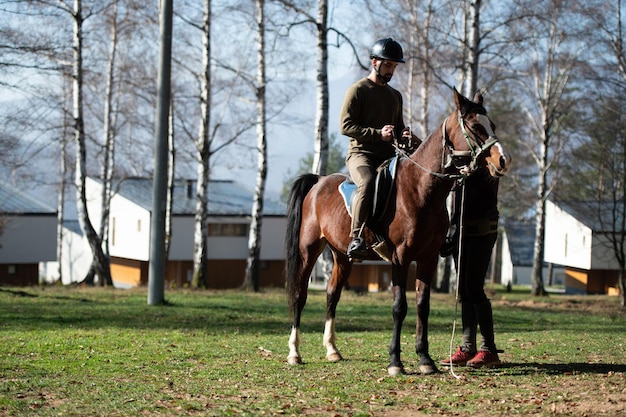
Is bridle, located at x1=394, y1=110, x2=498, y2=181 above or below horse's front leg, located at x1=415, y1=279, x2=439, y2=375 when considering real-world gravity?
above

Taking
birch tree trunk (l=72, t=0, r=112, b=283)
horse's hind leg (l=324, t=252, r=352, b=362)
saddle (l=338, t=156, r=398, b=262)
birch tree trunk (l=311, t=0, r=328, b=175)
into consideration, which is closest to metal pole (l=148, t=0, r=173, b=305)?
birch tree trunk (l=311, t=0, r=328, b=175)

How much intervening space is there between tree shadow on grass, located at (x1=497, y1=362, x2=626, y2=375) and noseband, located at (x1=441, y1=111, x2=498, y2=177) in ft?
7.31

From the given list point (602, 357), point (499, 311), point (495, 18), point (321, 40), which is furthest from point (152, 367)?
point (495, 18)

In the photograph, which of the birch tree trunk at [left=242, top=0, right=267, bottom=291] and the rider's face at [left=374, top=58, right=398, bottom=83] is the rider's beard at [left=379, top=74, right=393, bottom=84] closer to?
the rider's face at [left=374, top=58, right=398, bottom=83]

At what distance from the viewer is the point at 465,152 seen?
323 inches

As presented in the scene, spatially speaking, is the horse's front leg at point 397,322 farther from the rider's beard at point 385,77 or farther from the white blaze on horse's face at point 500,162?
the rider's beard at point 385,77

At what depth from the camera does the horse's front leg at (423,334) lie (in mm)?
8680

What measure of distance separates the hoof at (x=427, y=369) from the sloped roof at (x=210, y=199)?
44.9 m

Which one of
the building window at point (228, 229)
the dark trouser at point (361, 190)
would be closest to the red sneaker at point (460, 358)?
the dark trouser at point (361, 190)

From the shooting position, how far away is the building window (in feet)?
178

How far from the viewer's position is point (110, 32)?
33.0 metres

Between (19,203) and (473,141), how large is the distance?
4740cm

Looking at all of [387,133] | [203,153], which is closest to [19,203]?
[203,153]

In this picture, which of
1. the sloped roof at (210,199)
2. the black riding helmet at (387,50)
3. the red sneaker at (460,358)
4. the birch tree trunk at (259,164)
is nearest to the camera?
the black riding helmet at (387,50)
